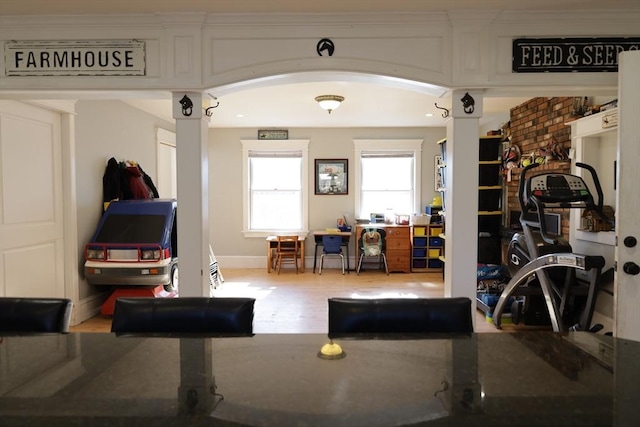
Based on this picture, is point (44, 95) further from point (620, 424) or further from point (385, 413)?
point (620, 424)

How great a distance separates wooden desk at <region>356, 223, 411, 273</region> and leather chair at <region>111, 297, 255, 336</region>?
5508 millimetres

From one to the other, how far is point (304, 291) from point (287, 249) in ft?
4.90

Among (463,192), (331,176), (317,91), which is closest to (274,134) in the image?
(331,176)

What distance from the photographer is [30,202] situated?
12.2ft

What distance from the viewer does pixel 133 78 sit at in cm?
273

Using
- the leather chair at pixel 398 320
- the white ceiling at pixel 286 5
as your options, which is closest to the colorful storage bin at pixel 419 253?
the white ceiling at pixel 286 5

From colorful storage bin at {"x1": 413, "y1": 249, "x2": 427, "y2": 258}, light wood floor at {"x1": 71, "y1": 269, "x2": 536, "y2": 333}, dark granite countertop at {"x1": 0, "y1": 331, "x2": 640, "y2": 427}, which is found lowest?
light wood floor at {"x1": 71, "y1": 269, "x2": 536, "y2": 333}

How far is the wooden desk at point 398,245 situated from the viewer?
274 inches

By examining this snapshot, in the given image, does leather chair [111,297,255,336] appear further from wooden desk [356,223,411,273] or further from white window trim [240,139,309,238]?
white window trim [240,139,309,238]

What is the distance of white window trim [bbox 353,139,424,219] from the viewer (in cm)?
727

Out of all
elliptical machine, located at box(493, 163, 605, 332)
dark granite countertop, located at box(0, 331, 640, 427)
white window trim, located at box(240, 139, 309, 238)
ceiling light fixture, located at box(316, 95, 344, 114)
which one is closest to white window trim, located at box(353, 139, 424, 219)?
white window trim, located at box(240, 139, 309, 238)

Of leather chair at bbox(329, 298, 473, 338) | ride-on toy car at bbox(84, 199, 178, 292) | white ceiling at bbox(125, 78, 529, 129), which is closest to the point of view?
leather chair at bbox(329, 298, 473, 338)

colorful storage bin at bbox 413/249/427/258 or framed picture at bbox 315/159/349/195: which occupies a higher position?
framed picture at bbox 315/159/349/195

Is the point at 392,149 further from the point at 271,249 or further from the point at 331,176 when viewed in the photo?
the point at 271,249
